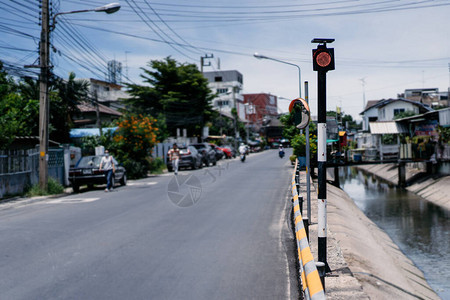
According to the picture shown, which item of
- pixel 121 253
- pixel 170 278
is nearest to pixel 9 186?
pixel 121 253

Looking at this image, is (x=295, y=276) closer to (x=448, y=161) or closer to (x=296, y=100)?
(x=296, y=100)

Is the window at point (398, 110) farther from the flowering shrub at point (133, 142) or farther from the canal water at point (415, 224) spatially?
the flowering shrub at point (133, 142)

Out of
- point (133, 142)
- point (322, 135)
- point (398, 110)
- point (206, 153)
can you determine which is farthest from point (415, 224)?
point (398, 110)

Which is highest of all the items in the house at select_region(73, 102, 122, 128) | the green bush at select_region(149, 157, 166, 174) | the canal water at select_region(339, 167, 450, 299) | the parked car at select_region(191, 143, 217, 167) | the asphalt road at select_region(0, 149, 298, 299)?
the house at select_region(73, 102, 122, 128)

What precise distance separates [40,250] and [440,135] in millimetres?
29053

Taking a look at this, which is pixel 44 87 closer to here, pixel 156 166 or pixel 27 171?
pixel 27 171

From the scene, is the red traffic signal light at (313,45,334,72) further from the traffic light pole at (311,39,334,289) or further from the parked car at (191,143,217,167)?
the parked car at (191,143,217,167)

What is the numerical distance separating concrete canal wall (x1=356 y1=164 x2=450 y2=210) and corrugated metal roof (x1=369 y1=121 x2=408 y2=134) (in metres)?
3.40

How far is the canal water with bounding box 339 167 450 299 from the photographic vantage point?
43.7 ft

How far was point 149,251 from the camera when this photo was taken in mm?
7703

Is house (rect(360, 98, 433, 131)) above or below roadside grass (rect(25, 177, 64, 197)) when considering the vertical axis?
above

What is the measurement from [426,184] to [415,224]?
11688 mm

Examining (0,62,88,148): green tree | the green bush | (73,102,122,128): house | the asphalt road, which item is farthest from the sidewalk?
(73,102,122,128): house

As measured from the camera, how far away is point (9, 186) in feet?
55.3
